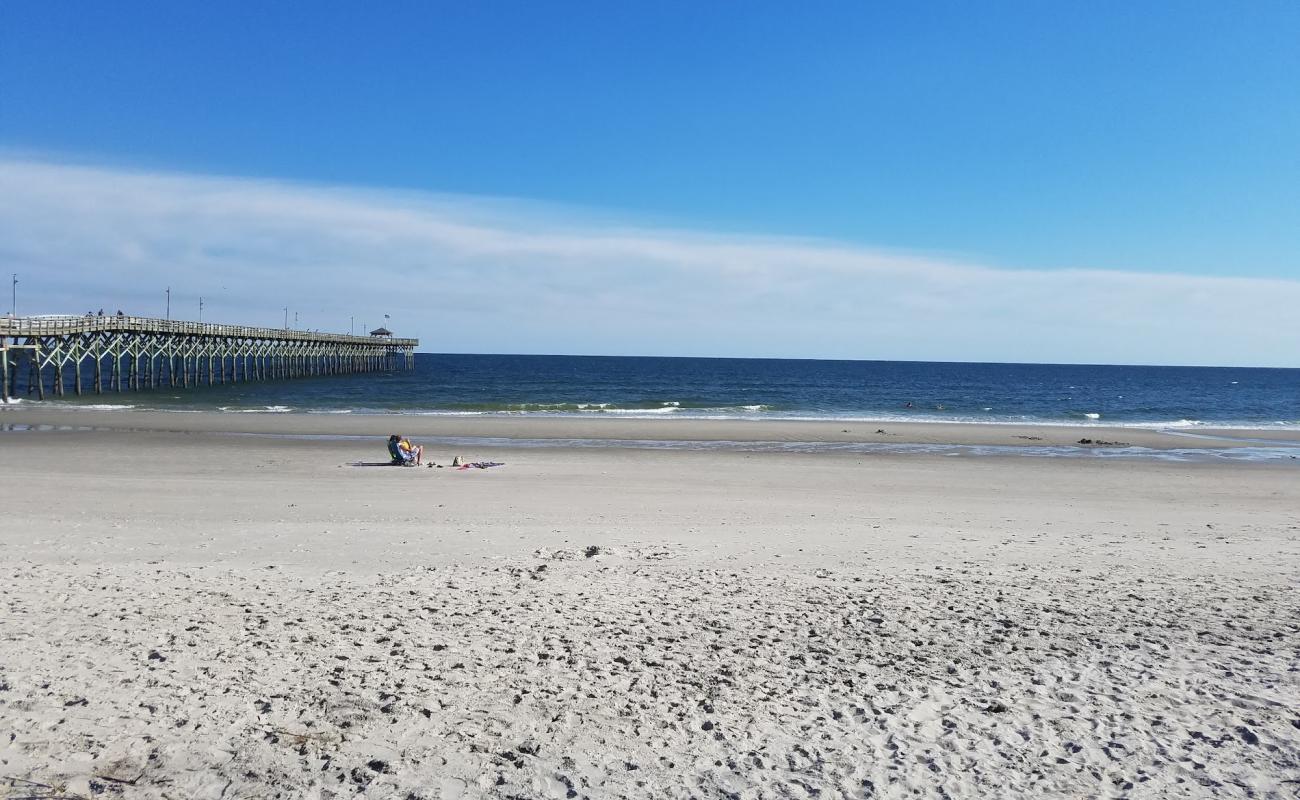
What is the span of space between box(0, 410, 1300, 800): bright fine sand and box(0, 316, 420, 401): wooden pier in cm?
3405

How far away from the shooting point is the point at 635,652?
6.36 meters

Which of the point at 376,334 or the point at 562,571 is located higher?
the point at 376,334

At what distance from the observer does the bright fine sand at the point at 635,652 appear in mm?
4707

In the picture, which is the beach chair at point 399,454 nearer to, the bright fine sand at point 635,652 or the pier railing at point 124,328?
the bright fine sand at point 635,652

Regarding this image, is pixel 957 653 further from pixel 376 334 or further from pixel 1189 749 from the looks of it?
pixel 376 334

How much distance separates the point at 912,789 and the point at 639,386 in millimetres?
65587

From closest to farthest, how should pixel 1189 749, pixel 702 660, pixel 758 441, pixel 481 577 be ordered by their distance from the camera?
1. pixel 1189 749
2. pixel 702 660
3. pixel 481 577
4. pixel 758 441

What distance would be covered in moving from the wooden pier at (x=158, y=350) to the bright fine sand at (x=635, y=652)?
34051mm

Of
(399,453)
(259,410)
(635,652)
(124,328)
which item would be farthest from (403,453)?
(124,328)

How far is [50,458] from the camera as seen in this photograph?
754 inches

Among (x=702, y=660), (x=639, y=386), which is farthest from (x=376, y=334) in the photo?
(x=702, y=660)

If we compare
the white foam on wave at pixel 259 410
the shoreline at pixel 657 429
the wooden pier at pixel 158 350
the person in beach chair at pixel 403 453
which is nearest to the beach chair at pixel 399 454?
the person in beach chair at pixel 403 453

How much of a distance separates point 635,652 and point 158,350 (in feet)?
179

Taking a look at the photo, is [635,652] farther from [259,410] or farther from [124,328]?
[124,328]
